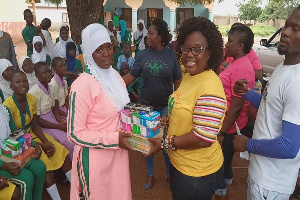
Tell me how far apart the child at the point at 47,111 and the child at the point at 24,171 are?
1.94ft

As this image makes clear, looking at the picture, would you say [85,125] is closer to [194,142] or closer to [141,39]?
[194,142]

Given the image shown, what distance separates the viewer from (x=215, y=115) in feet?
5.66

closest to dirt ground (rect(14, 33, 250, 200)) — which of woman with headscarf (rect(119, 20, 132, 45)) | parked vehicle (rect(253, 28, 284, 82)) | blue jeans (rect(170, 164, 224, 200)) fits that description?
blue jeans (rect(170, 164, 224, 200))

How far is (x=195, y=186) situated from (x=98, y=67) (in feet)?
3.89

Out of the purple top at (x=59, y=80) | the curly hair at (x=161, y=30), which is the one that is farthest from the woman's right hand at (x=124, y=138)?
the purple top at (x=59, y=80)

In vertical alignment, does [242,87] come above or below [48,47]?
below

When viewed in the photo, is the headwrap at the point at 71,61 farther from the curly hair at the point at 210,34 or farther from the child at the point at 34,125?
the curly hair at the point at 210,34

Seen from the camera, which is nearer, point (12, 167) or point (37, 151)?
point (12, 167)

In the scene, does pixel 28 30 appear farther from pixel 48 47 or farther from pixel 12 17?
pixel 12 17

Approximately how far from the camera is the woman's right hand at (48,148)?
338 cm

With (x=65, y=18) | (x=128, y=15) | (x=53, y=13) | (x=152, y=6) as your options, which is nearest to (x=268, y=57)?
(x=152, y=6)

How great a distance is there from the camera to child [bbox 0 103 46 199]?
2699 millimetres

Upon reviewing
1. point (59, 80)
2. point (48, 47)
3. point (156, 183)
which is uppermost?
point (48, 47)

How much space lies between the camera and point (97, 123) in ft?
6.78
